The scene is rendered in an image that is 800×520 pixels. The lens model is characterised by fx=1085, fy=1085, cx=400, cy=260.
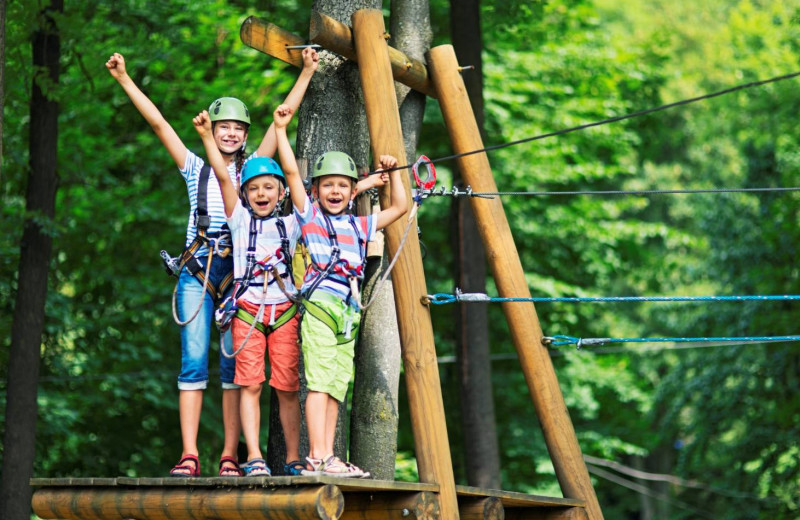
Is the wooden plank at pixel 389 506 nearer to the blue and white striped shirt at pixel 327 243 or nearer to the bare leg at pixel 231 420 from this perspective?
the bare leg at pixel 231 420

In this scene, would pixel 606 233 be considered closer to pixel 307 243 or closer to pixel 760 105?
pixel 760 105

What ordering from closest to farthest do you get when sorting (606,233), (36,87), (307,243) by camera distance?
(307,243) < (36,87) < (606,233)

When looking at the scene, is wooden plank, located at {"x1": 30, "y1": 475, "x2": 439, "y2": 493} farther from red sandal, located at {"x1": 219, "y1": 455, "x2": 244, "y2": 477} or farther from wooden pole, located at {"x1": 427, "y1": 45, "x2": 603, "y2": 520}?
wooden pole, located at {"x1": 427, "y1": 45, "x2": 603, "y2": 520}

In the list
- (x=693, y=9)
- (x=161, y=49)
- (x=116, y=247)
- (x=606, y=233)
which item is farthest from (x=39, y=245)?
(x=693, y=9)

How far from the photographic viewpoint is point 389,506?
5297mm

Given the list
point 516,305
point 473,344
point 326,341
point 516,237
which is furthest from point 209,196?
point 516,237

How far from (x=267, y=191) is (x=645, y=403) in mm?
13738

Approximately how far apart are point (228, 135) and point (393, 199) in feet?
3.12

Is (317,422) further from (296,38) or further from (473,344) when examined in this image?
(473,344)

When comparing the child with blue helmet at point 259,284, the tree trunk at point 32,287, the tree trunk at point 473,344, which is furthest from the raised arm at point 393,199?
the tree trunk at point 473,344

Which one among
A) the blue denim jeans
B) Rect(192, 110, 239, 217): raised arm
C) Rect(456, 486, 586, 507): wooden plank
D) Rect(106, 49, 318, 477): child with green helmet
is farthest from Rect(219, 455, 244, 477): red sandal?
Rect(192, 110, 239, 217): raised arm

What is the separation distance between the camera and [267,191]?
558 centimetres

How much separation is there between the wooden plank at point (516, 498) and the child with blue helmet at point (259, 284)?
0.91 m

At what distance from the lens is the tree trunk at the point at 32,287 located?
994 cm
